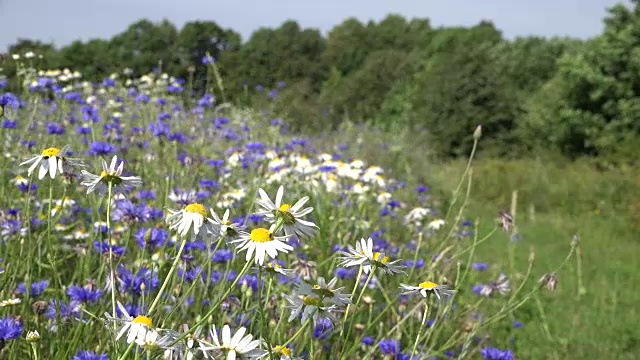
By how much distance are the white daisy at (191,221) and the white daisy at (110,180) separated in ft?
0.36

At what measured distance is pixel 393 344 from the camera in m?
1.80

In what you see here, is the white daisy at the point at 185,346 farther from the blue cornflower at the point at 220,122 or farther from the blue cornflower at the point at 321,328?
the blue cornflower at the point at 220,122

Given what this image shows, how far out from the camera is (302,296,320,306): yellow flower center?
43.7 inches

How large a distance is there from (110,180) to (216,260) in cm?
106

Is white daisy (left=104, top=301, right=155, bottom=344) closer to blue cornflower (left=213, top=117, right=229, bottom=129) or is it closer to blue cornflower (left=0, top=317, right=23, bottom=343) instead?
blue cornflower (left=0, top=317, right=23, bottom=343)

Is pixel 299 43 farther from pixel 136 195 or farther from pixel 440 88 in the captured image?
pixel 136 195

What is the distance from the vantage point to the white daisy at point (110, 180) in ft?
3.75

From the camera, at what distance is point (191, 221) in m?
1.04

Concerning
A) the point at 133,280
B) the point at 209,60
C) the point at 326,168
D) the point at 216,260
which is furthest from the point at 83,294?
the point at 209,60

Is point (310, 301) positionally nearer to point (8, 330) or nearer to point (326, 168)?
point (8, 330)

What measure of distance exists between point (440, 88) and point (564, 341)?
45.7 feet

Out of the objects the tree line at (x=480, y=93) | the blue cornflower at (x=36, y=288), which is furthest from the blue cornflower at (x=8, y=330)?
the tree line at (x=480, y=93)

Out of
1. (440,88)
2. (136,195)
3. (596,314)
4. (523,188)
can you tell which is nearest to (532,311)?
(596,314)

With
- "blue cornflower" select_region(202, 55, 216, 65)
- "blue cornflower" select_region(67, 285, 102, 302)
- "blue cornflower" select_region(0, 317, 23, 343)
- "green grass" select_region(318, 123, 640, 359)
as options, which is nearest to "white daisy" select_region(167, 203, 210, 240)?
"blue cornflower" select_region(0, 317, 23, 343)
